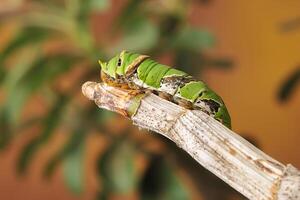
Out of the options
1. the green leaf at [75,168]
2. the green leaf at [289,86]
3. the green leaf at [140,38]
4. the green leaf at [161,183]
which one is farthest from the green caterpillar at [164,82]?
the green leaf at [289,86]

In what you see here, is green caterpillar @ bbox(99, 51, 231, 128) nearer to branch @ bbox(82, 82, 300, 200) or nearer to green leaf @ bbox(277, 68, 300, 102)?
branch @ bbox(82, 82, 300, 200)

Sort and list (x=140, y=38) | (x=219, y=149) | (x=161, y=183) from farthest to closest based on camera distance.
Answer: (x=161, y=183)
(x=140, y=38)
(x=219, y=149)

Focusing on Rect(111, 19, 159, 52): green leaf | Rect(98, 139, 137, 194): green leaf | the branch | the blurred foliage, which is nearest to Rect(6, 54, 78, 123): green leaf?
the blurred foliage

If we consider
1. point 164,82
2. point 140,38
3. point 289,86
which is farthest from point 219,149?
point 289,86

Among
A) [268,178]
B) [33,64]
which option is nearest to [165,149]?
Answer: [33,64]

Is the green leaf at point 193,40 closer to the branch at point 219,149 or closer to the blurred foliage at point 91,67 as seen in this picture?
the blurred foliage at point 91,67

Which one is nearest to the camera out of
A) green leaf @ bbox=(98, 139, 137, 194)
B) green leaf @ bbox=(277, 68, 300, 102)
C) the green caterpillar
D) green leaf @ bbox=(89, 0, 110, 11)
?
the green caterpillar

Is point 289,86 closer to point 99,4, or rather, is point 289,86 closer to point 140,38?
point 140,38
